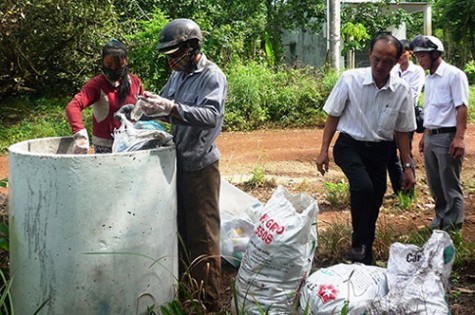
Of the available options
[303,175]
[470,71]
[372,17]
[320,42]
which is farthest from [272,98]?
[470,71]

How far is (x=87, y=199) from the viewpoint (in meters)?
2.84

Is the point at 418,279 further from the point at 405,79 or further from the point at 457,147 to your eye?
the point at 405,79

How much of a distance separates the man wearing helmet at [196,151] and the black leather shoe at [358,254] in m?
1.03

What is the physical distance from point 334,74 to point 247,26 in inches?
159

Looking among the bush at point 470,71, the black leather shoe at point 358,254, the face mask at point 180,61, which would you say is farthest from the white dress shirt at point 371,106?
the bush at point 470,71

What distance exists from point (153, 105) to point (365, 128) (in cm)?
171

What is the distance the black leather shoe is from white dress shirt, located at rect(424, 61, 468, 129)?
151 centimetres

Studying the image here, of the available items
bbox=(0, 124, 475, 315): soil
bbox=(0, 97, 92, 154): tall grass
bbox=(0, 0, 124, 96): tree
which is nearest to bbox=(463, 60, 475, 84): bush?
bbox=(0, 124, 475, 315): soil

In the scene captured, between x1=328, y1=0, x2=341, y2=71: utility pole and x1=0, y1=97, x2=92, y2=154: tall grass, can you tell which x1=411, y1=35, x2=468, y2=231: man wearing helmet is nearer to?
x1=0, y1=97, x2=92, y2=154: tall grass

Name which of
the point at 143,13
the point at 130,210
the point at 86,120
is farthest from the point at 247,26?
the point at 130,210

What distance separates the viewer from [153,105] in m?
3.08

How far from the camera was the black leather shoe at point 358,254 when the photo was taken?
4.16 m

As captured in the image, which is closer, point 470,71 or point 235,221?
point 235,221

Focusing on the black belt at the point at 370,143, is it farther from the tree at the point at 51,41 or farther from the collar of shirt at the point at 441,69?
the tree at the point at 51,41
